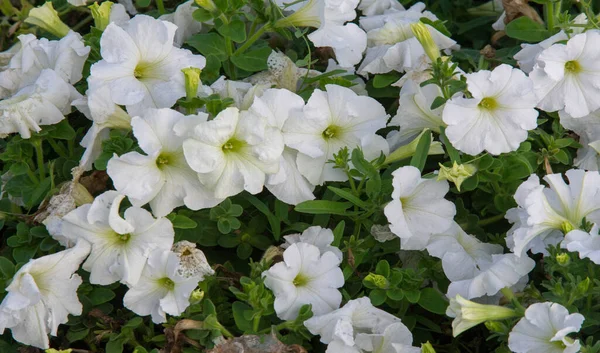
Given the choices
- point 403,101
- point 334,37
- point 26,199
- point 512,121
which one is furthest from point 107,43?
point 512,121

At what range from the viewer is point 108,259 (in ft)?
5.77

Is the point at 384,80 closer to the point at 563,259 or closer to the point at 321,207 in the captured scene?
the point at 321,207

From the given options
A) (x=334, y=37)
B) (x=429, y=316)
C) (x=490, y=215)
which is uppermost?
(x=334, y=37)

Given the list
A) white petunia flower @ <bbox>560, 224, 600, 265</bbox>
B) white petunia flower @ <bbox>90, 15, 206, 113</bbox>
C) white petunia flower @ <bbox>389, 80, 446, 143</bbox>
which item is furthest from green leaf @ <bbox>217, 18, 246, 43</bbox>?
white petunia flower @ <bbox>560, 224, 600, 265</bbox>

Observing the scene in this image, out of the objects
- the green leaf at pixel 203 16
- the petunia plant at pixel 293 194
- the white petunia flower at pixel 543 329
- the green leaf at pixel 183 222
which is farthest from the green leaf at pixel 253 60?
the white petunia flower at pixel 543 329

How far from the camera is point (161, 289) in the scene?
1.79 metres

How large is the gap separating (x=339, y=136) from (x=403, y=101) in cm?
18

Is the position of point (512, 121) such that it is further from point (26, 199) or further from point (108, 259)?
point (26, 199)

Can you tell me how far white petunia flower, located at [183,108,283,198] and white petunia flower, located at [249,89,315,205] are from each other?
52mm

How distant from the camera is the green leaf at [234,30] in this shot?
6.53 ft

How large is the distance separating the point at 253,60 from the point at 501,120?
2.19 ft

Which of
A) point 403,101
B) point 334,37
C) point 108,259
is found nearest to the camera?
point 108,259

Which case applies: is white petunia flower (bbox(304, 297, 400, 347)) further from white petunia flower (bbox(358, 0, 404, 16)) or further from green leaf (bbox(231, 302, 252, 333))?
white petunia flower (bbox(358, 0, 404, 16))

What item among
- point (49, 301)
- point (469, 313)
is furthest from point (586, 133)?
point (49, 301)
